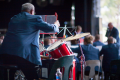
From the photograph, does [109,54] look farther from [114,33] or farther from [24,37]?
[114,33]

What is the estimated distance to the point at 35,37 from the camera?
2.52m

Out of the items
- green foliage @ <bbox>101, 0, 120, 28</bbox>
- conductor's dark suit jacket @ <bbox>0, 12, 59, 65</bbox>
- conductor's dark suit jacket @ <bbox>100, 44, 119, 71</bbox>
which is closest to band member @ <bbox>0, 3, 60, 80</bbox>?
conductor's dark suit jacket @ <bbox>0, 12, 59, 65</bbox>

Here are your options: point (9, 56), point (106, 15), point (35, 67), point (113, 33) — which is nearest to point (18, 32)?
point (9, 56)

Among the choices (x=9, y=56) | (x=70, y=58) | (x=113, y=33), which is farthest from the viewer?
(x=113, y=33)

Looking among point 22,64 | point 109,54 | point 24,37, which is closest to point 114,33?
point 109,54

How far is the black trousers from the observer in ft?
7.67

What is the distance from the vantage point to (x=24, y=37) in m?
2.44

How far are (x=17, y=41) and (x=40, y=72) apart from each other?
1.03 meters

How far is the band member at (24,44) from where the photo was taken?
93.0 inches

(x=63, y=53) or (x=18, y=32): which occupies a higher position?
(x=18, y=32)

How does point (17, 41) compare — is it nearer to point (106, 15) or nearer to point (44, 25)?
point (44, 25)

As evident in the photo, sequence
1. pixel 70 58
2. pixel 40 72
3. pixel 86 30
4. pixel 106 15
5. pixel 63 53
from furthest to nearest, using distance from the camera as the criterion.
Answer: pixel 106 15 → pixel 86 30 → pixel 40 72 → pixel 63 53 → pixel 70 58

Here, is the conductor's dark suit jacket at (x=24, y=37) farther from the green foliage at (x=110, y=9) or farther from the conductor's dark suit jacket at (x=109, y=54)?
the green foliage at (x=110, y=9)

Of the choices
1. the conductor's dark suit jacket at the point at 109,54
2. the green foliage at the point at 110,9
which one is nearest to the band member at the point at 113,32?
the conductor's dark suit jacket at the point at 109,54
